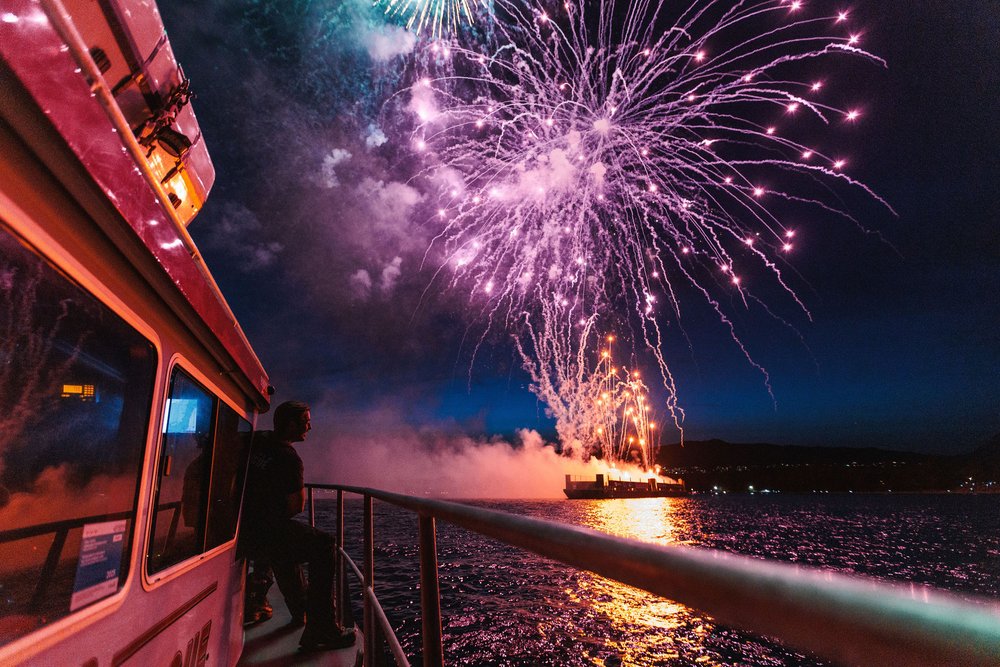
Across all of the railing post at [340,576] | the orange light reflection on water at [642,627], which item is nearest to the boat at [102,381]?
the railing post at [340,576]

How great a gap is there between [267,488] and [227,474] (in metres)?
0.47

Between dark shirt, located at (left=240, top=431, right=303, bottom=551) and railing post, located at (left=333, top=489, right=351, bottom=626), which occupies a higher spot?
dark shirt, located at (left=240, top=431, right=303, bottom=551)

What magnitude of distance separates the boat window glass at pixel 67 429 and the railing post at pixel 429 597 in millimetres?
1020

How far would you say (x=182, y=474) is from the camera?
274 cm

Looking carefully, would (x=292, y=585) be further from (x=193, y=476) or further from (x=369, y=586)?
(x=369, y=586)

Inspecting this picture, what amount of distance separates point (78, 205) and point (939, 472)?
259 m

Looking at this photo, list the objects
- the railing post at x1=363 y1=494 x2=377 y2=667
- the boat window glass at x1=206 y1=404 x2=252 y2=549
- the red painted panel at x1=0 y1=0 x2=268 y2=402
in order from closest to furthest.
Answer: the red painted panel at x1=0 y1=0 x2=268 y2=402, the railing post at x1=363 y1=494 x2=377 y2=667, the boat window glass at x1=206 y1=404 x2=252 y2=549

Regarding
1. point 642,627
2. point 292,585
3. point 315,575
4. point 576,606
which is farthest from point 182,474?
point 576,606

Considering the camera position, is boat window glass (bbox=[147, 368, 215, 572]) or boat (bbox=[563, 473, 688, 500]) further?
boat (bbox=[563, 473, 688, 500])

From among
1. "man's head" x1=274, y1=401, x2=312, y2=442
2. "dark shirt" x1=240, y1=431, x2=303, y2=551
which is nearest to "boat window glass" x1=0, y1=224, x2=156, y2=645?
"dark shirt" x1=240, y1=431, x2=303, y2=551

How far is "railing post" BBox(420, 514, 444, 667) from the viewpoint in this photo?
4.81ft

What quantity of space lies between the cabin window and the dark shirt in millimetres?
207

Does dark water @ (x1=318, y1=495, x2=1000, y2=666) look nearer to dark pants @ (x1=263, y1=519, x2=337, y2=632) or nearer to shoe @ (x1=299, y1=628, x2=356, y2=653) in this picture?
dark pants @ (x1=263, y1=519, x2=337, y2=632)

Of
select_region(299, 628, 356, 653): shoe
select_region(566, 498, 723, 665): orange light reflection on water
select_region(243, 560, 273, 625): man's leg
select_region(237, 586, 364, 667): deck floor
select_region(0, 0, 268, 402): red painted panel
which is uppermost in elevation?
select_region(0, 0, 268, 402): red painted panel
